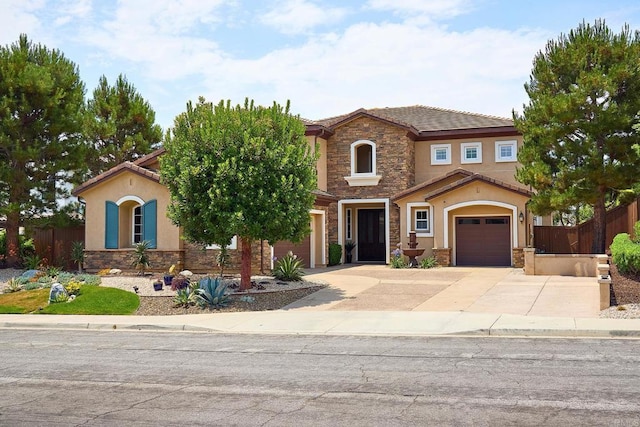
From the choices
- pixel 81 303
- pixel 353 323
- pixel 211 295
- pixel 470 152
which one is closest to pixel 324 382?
pixel 353 323

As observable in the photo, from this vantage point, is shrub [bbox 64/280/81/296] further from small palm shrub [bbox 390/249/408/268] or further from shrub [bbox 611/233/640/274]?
shrub [bbox 611/233/640/274]

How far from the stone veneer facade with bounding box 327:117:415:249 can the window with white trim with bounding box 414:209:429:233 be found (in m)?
0.94

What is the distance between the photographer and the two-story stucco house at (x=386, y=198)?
85.7ft

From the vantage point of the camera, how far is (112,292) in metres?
19.1

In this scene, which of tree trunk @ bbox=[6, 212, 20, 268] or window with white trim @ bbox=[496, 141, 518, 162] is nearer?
tree trunk @ bbox=[6, 212, 20, 268]

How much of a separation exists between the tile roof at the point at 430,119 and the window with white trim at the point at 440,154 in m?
0.83

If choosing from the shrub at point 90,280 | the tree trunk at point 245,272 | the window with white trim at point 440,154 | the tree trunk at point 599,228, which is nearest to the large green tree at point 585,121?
the tree trunk at point 599,228

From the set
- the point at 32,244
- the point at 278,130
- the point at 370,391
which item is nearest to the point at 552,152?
the point at 278,130

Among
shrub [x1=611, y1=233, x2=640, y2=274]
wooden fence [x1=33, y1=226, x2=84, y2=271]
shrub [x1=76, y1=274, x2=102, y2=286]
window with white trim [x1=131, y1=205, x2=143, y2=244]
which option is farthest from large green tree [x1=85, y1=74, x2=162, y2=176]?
shrub [x1=611, y1=233, x2=640, y2=274]

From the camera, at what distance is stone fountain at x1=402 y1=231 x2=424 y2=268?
27.2 meters

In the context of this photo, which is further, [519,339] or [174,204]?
[174,204]

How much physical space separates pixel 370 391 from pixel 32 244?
2537cm

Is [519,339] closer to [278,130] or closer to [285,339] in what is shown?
[285,339]

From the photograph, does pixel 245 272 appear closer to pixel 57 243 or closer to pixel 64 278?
pixel 64 278
